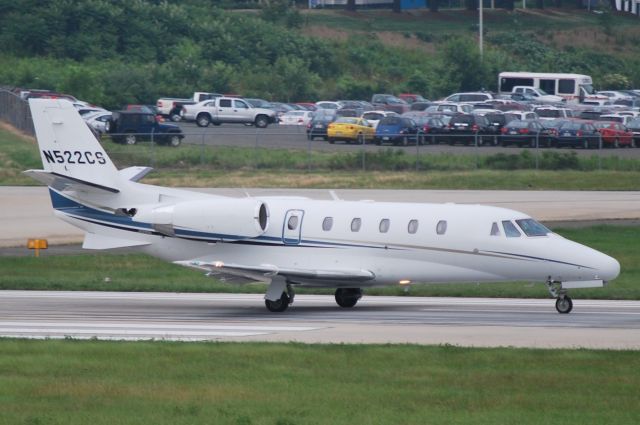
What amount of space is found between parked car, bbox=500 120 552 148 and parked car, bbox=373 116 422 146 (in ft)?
17.2

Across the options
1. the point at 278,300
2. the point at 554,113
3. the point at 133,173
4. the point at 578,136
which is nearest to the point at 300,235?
the point at 278,300

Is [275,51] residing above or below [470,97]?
above

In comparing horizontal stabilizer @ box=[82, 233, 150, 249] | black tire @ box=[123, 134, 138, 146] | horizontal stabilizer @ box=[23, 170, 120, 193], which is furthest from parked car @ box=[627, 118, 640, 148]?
horizontal stabilizer @ box=[23, 170, 120, 193]

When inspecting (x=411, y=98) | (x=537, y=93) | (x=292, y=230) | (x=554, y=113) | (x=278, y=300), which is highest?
(x=292, y=230)

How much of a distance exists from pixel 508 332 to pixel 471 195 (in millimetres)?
33432

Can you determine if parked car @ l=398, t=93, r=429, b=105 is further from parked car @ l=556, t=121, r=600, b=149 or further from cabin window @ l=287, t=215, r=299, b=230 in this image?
cabin window @ l=287, t=215, r=299, b=230

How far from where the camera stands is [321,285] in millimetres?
31188

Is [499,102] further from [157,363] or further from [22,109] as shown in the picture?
[157,363]

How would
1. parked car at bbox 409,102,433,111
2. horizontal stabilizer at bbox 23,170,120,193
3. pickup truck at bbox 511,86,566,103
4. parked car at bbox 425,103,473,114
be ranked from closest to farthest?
horizontal stabilizer at bbox 23,170,120,193
parked car at bbox 425,103,473,114
parked car at bbox 409,102,433,111
pickup truck at bbox 511,86,566,103

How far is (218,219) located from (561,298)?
802cm

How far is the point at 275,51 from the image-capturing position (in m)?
124

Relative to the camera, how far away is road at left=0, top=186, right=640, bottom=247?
1925 inches

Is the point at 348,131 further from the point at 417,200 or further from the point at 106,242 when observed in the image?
the point at 106,242

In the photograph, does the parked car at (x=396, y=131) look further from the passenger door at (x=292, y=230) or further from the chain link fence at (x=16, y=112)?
the passenger door at (x=292, y=230)
